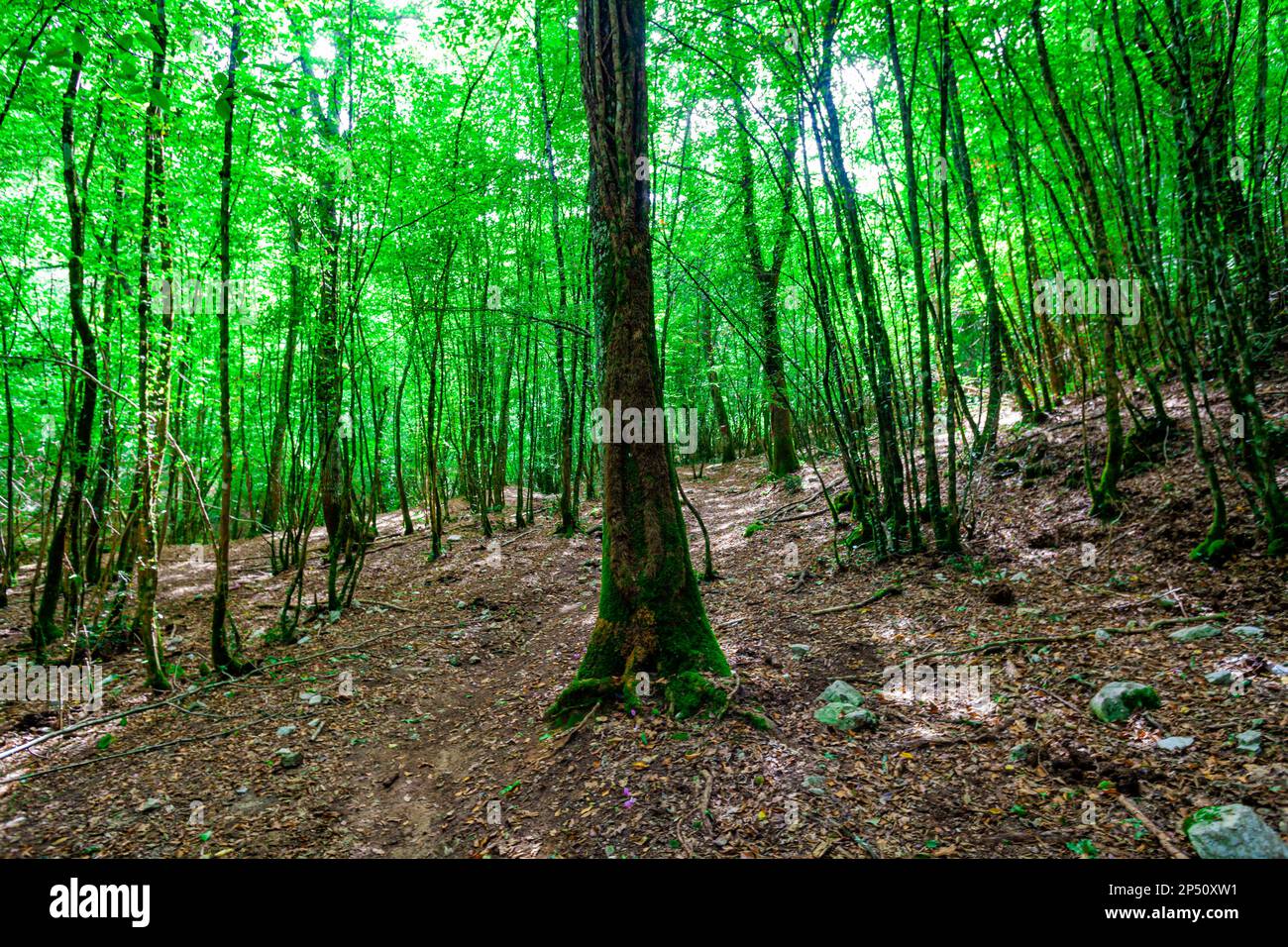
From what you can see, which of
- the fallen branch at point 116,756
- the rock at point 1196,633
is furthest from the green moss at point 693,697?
the fallen branch at point 116,756

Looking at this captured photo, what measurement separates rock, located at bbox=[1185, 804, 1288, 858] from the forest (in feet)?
0.05

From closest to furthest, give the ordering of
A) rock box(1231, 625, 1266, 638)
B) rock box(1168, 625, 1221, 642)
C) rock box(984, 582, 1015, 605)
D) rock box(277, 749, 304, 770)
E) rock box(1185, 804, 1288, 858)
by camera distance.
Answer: rock box(1185, 804, 1288, 858)
rock box(1231, 625, 1266, 638)
rock box(1168, 625, 1221, 642)
rock box(277, 749, 304, 770)
rock box(984, 582, 1015, 605)

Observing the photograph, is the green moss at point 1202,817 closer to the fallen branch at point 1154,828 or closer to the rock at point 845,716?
the fallen branch at point 1154,828

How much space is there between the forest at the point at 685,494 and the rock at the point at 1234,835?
0.05 feet

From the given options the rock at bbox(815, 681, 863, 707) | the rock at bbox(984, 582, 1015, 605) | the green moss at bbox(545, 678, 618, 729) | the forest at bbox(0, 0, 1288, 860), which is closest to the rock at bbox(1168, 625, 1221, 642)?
the forest at bbox(0, 0, 1288, 860)

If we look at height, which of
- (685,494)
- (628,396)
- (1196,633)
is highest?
(628,396)

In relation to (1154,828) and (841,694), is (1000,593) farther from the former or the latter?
(1154,828)

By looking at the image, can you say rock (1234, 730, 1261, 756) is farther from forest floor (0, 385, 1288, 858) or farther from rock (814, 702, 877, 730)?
rock (814, 702, 877, 730)

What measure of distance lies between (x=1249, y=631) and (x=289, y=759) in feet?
19.2

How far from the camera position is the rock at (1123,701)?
8.82ft

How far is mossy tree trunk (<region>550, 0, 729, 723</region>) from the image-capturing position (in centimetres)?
351

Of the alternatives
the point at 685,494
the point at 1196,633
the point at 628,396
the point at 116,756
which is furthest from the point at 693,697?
the point at 116,756

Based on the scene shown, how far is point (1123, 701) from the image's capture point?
2.72m
